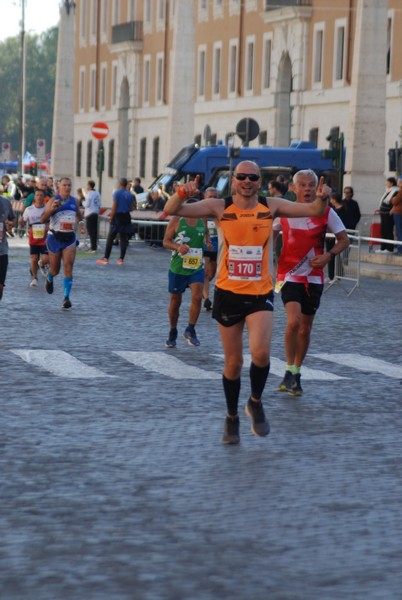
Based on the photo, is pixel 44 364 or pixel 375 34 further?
pixel 375 34

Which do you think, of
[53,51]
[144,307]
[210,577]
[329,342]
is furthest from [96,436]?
[53,51]

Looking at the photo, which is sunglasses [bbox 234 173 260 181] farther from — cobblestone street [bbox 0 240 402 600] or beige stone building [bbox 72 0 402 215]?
beige stone building [bbox 72 0 402 215]

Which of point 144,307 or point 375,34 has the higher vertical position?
point 375,34

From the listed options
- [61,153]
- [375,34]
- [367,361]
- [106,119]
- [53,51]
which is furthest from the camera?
[53,51]

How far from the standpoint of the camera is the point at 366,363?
603 inches

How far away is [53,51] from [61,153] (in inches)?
4255

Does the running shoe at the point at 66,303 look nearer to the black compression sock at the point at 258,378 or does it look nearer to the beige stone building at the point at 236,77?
the black compression sock at the point at 258,378

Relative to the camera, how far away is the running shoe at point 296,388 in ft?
41.2

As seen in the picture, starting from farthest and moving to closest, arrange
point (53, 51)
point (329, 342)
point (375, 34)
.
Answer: point (53, 51), point (375, 34), point (329, 342)

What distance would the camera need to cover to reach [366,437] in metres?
10.3

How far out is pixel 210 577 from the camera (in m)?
6.31

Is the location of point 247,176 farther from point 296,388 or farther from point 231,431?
point 296,388

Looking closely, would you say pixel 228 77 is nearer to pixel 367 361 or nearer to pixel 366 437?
pixel 367 361

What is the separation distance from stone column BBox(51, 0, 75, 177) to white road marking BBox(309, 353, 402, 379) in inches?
1884
